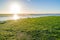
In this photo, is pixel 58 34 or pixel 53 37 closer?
pixel 53 37

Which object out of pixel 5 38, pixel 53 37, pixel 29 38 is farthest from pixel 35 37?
pixel 5 38

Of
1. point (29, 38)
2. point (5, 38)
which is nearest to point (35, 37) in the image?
point (29, 38)

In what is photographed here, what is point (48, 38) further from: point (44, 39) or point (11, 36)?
point (11, 36)

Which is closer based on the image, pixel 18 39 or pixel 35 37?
pixel 18 39

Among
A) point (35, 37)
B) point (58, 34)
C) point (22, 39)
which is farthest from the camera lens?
point (58, 34)

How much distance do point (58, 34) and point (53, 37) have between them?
546mm

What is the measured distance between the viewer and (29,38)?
18.5 feet

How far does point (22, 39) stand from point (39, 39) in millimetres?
641

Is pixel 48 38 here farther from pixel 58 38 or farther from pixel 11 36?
pixel 11 36

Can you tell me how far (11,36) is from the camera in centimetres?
605

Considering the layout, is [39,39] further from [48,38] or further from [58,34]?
[58,34]

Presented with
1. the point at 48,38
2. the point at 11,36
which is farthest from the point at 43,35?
the point at 11,36

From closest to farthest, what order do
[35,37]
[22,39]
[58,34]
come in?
[22,39] → [35,37] → [58,34]

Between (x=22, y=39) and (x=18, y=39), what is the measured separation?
15 centimetres
